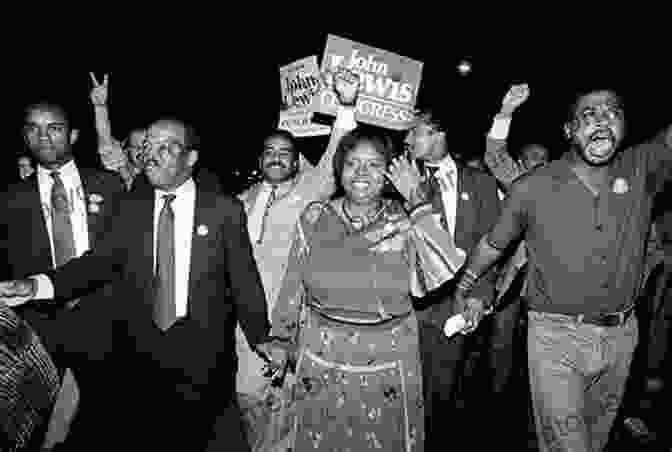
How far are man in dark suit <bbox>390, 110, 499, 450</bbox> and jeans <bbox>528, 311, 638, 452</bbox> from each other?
0.94m

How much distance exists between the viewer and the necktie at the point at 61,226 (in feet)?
12.7

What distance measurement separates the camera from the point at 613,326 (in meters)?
3.26

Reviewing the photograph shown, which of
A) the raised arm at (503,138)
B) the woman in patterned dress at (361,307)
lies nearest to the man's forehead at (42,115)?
the woman in patterned dress at (361,307)

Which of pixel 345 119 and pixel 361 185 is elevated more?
pixel 345 119

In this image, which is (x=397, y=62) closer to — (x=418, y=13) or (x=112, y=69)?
(x=418, y=13)

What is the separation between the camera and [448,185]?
4.56 metres

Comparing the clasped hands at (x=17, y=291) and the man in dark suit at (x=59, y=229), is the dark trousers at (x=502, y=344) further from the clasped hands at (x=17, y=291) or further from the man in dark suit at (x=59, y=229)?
the clasped hands at (x=17, y=291)

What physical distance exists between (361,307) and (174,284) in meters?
1.05

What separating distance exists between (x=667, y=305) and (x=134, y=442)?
4183 mm

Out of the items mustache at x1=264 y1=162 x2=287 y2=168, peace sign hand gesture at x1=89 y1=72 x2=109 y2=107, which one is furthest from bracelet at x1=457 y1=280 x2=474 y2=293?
peace sign hand gesture at x1=89 y1=72 x2=109 y2=107

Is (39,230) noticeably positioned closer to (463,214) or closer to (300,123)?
(300,123)

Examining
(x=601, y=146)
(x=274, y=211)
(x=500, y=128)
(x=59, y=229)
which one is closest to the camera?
(x=601, y=146)

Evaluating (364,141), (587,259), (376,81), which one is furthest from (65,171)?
(587,259)

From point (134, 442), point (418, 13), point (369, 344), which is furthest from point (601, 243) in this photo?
point (418, 13)
